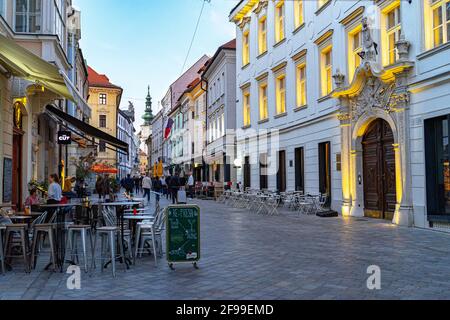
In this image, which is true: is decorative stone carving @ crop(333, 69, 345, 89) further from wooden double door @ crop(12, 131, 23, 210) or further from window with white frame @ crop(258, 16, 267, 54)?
wooden double door @ crop(12, 131, 23, 210)

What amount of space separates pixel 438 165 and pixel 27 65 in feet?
33.6

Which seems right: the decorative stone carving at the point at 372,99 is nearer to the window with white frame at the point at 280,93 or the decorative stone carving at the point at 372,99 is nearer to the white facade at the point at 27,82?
the window with white frame at the point at 280,93

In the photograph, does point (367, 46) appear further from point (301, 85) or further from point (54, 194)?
point (54, 194)

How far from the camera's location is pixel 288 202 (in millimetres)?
21750

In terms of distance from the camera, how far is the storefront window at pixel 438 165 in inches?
493

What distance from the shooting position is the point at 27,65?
28.6 feet

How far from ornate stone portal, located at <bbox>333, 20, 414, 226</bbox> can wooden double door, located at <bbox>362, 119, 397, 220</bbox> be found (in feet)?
0.79

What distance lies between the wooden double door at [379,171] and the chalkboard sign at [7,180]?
1089cm

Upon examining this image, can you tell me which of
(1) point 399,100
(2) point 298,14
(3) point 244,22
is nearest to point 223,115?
(3) point 244,22

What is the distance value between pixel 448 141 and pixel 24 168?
459 inches

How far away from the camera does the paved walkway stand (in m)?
6.06
